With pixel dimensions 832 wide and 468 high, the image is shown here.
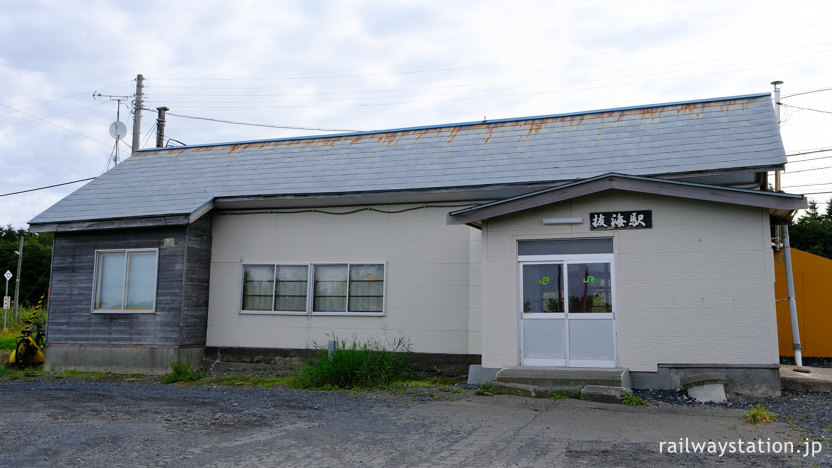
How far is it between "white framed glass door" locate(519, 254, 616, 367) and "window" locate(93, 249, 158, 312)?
700 centimetres

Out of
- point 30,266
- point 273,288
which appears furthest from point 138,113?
point 30,266

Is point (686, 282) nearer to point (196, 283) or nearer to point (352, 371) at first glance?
point (352, 371)

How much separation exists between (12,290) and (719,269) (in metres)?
41.6

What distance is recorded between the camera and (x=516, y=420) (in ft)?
23.6

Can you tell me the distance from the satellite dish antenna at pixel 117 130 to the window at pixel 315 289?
10.2 metres

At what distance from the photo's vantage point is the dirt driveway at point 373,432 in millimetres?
5477

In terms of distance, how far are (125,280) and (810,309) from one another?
1311cm

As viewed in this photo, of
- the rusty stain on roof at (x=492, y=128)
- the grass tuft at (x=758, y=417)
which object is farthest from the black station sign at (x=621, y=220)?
the rusty stain on roof at (x=492, y=128)

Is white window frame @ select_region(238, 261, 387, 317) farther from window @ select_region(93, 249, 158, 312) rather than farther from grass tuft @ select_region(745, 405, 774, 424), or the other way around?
grass tuft @ select_region(745, 405, 774, 424)

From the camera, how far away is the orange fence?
12242 millimetres

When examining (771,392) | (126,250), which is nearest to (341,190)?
(126,250)

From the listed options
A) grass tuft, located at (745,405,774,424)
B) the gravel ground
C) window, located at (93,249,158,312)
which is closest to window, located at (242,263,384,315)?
window, located at (93,249,158,312)

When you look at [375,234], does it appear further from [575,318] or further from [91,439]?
[91,439]

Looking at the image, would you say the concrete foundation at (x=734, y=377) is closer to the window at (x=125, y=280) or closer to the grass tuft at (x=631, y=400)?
the grass tuft at (x=631, y=400)
